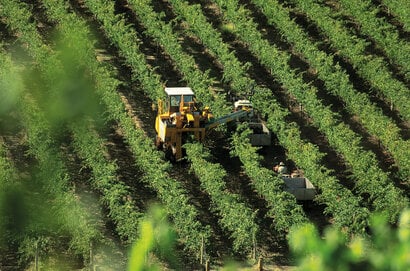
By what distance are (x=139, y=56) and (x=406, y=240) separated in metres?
30.7

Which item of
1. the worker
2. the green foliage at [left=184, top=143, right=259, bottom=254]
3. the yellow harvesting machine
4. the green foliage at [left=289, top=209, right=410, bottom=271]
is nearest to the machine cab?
the yellow harvesting machine

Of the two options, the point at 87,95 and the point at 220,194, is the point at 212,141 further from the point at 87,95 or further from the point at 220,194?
the point at 87,95

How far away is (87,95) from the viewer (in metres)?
5.82

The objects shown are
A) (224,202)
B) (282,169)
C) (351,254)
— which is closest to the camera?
(351,254)

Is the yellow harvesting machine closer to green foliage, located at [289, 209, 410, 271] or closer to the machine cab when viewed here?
the machine cab

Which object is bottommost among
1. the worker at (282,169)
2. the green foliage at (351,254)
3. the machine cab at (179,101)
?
the green foliage at (351,254)

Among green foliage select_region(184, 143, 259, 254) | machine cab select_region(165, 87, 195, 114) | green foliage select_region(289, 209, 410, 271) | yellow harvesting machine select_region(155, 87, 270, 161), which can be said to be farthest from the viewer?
machine cab select_region(165, 87, 195, 114)

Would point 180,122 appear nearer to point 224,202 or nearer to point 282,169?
point 282,169

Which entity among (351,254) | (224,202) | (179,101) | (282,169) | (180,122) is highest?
(179,101)

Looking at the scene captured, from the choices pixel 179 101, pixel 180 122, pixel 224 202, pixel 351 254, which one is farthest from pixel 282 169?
pixel 351 254

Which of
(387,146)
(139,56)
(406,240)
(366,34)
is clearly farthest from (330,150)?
(406,240)

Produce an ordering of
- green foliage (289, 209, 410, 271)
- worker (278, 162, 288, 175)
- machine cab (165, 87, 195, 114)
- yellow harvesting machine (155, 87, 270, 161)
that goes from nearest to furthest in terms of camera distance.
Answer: green foliage (289, 209, 410, 271)
worker (278, 162, 288, 175)
yellow harvesting machine (155, 87, 270, 161)
machine cab (165, 87, 195, 114)

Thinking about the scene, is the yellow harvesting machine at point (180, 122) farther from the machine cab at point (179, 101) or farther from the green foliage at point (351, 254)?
the green foliage at point (351, 254)

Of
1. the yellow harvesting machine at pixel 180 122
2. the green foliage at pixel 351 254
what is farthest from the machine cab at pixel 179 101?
the green foliage at pixel 351 254
